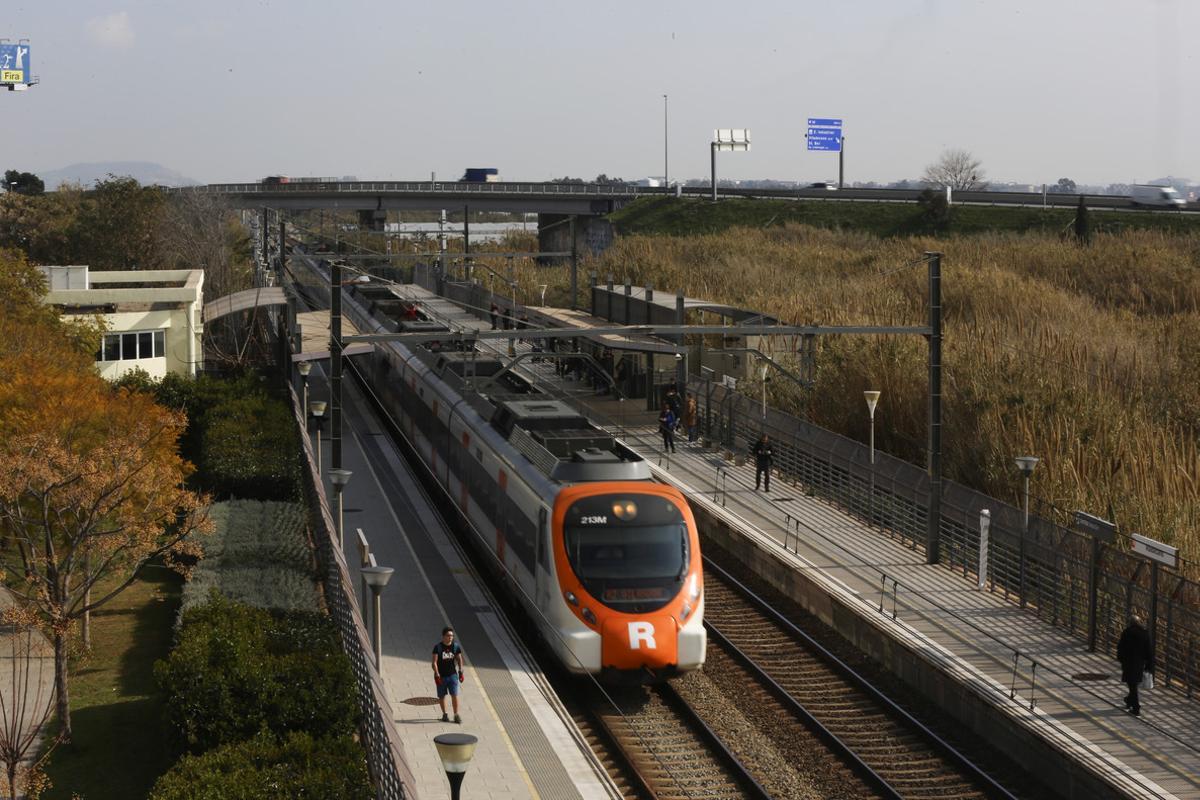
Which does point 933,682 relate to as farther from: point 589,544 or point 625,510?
point 589,544

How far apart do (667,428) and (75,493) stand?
1803cm

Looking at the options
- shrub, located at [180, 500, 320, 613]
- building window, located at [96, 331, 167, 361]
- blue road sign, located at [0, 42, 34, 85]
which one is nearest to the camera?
shrub, located at [180, 500, 320, 613]

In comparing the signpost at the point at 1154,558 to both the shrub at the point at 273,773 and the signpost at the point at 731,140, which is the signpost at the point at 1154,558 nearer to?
the shrub at the point at 273,773

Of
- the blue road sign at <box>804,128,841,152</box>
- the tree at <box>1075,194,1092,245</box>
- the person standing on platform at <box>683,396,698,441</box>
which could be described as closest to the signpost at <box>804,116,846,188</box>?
the blue road sign at <box>804,128,841,152</box>

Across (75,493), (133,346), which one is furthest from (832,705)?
(133,346)

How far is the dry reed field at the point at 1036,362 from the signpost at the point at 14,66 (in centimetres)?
5701

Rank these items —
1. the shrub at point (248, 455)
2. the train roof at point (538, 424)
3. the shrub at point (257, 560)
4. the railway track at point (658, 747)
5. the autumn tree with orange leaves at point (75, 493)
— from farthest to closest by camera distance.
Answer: the shrub at point (248, 455) < the shrub at point (257, 560) < the autumn tree with orange leaves at point (75, 493) < the train roof at point (538, 424) < the railway track at point (658, 747)

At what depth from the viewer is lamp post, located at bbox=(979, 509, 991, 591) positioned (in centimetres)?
2305

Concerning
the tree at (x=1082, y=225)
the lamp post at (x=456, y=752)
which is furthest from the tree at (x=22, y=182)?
the lamp post at (x=456, y=752)

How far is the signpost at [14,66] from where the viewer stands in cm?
9712

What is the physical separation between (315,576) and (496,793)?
10370 mm

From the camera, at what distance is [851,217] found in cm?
9794

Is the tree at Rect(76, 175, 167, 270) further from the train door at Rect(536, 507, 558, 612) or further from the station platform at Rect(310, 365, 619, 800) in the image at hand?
the train door at Rect(536, 507, 558, 612)

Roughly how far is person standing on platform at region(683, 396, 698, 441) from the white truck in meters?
56.5
